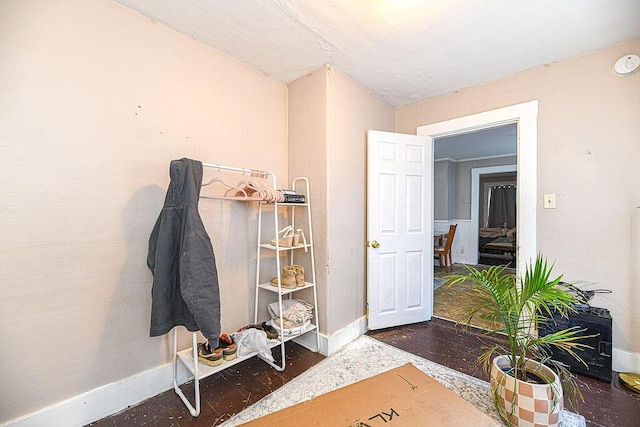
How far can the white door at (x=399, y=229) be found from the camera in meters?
2.75

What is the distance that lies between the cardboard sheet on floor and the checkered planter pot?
61cm

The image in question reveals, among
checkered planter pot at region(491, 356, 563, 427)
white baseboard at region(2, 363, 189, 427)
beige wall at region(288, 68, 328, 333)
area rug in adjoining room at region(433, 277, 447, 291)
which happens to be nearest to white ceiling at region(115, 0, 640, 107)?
beige wall at region(288, 68, 328, 333)

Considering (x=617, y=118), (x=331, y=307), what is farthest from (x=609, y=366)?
(x=331, y=307)

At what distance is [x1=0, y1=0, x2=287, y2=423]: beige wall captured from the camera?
1353 mm

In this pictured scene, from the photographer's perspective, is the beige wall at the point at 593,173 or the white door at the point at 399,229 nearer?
the beige wall at the point at 593,173

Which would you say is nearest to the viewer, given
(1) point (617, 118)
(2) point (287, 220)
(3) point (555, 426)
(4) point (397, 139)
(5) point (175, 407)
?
(3) point (555, 426)

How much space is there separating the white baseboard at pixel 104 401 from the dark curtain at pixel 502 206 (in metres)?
6.92

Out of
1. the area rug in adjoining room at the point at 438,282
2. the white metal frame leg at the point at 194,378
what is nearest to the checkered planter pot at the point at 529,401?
the white metal frame leg at the point at 194,378

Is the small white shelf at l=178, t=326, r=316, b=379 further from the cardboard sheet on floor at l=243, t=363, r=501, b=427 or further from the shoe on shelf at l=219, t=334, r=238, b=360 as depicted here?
the cardboard sheet on floor at l=243, t=363, r=501, b=427

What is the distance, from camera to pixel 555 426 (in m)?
1.32

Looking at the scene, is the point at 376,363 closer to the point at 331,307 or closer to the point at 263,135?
the point at 331,307

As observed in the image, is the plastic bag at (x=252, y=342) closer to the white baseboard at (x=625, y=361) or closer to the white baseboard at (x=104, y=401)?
the white baseboard at (x=104, y=401)

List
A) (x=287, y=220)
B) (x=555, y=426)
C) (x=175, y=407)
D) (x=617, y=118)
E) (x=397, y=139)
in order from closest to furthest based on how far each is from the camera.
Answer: (x=555, y=426) → (x=175, y=407) → (x=617, y=118) → (x=287, y=220) → (x=397, y=139)

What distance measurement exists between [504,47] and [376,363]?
8.92ft
